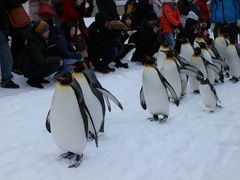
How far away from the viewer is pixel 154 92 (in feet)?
14.4

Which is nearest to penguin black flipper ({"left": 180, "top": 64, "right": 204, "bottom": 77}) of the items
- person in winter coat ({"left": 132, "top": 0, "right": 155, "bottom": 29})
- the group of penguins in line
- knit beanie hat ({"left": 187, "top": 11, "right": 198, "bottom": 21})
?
the group of penguins in line

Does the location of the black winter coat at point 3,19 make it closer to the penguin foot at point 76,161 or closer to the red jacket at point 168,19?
the penguin foot at point 76,161

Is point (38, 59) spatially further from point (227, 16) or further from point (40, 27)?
point (227, 16)

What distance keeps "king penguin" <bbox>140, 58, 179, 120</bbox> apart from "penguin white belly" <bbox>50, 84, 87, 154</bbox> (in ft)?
4.19

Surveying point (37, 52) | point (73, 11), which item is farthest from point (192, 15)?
point (37, 52)

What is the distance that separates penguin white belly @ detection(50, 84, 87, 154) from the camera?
3.19m

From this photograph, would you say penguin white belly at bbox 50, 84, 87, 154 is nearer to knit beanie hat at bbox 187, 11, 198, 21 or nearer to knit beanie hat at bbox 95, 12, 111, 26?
knit beanie hat at bbox 95, 12, 111, 26

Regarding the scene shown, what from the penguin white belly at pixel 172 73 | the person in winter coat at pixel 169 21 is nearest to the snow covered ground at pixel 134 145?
the penguin white belly at pixel 172 73

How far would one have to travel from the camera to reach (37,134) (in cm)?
410

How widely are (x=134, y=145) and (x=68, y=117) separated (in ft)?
2.59

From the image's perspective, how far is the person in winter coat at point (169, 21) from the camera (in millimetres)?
7781

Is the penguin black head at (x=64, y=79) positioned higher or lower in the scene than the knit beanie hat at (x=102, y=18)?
higher

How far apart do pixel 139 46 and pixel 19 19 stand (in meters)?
2.74

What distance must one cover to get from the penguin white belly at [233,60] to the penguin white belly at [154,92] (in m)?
2.30
